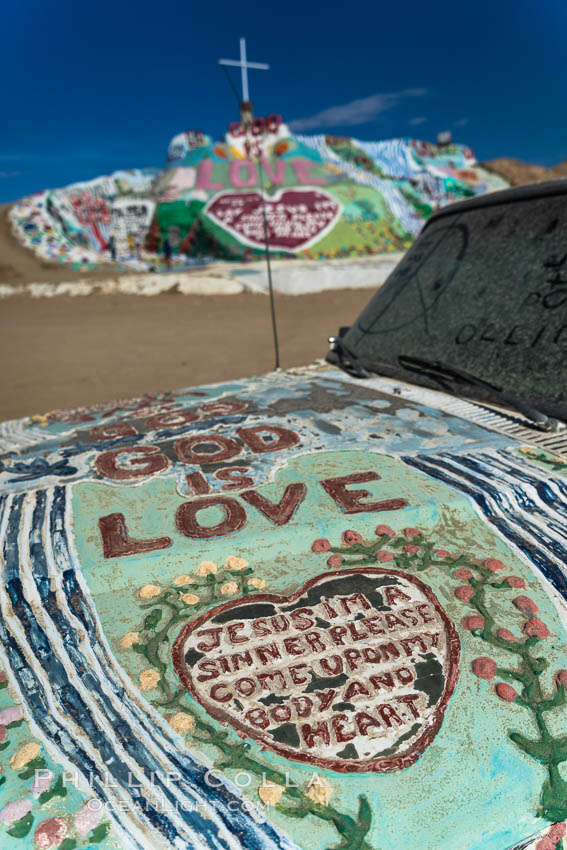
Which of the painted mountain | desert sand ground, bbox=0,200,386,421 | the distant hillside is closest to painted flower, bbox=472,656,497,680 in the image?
desert sand ground, bbox=0,200,386,421

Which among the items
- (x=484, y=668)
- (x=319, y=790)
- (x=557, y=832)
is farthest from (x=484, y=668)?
(x=319, y=790)

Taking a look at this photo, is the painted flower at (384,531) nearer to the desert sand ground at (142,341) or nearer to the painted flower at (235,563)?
the painted flower at (235,563)

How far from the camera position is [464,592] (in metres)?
1.15

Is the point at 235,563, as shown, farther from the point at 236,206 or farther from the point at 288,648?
the point at 236,206

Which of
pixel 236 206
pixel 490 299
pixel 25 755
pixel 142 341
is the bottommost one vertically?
pixel 142 341

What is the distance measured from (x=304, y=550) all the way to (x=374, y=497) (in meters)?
0.24

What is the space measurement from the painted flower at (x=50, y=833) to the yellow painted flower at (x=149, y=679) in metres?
0.22

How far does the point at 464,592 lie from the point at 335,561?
26 cm

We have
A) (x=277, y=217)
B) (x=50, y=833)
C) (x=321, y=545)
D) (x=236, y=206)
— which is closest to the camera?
(x=50, y=833)

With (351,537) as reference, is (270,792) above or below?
below

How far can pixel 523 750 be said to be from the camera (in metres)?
0.88

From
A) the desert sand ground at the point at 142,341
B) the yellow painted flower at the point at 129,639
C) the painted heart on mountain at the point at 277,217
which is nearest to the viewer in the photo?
the yellow painted flower at the point at 129,639

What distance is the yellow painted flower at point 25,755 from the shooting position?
85 centimetres

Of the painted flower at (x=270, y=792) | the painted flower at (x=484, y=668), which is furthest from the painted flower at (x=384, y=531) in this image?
the painted flower at (x=270, y=792)
